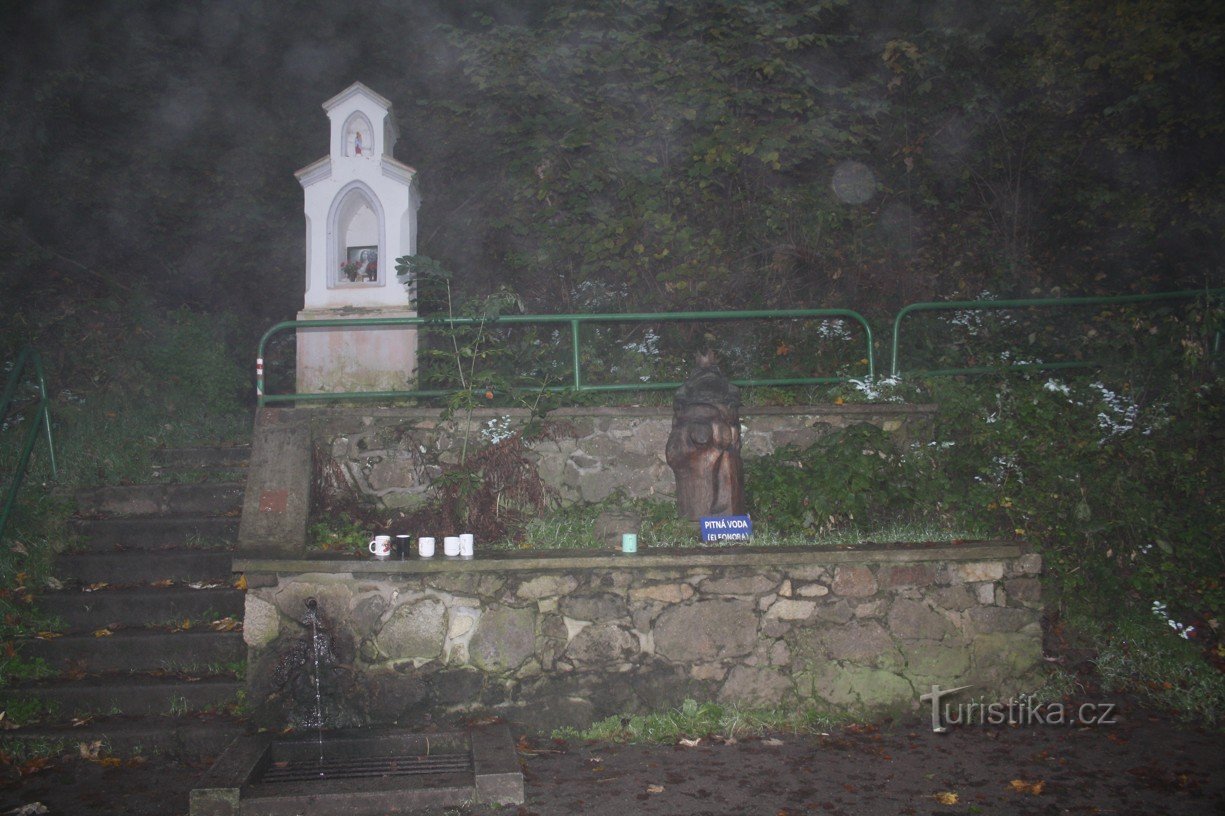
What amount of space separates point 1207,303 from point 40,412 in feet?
30.9

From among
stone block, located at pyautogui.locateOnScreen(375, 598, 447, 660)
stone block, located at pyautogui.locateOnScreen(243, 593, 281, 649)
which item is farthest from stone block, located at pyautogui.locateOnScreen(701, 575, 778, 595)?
stone block, located at pyautogui.locateOnScreen(243, 593, 281, 649)

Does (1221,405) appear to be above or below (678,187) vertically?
below

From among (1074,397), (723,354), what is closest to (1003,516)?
(1074,397)

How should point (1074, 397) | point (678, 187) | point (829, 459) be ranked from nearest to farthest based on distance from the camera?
point (829, 459) → point (1074, 397) → point (678, 187)

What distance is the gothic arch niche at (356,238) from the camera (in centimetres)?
762

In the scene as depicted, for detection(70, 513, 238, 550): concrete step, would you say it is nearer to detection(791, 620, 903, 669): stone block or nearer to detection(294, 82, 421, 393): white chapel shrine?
detection(294, 82, 421, 393): white chapel shrine

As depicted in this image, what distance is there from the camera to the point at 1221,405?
22.5 ft

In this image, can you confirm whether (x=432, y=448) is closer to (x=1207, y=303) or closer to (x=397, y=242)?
(x=397, y=242)

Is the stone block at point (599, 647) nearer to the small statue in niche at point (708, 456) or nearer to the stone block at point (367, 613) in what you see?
the small statue in niche at point (708, 456)

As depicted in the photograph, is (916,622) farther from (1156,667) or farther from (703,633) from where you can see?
(1156,667)

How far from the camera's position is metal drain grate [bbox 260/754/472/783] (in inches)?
181

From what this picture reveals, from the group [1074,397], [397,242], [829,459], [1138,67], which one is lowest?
[829,459]

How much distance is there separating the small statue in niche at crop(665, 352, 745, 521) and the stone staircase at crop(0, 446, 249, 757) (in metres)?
3.00

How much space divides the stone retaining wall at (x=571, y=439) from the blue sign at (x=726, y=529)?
0.94 meters
